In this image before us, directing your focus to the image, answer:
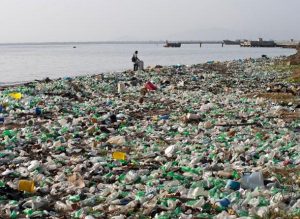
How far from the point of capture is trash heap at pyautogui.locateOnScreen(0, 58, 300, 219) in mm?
4982

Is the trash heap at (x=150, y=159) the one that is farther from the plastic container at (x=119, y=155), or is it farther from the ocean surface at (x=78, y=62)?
the ocean surface at (x=78, y=62)

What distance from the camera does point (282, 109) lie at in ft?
38.2

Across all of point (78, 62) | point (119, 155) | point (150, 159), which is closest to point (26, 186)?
point (119, 155)

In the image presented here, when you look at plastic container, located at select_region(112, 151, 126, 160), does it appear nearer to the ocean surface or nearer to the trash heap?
the trash heap

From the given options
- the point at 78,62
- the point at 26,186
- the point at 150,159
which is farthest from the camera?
the point at 78,62

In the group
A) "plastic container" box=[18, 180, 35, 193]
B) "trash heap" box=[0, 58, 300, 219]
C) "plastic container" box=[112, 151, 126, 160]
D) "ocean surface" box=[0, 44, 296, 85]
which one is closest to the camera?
"trash heap" box=[0, 58, 300, 219]

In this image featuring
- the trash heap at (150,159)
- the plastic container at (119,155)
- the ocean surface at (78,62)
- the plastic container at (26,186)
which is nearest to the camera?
the trash heap at (150,159)

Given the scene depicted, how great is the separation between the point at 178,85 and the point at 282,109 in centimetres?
772

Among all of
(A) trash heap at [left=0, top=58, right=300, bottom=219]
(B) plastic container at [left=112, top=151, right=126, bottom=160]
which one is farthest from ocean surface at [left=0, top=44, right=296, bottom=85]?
(B) plastic container at [left=112, top=151, right=126, bottom=160]

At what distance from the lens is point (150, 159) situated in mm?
7211

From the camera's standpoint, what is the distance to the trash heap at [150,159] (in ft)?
16.3

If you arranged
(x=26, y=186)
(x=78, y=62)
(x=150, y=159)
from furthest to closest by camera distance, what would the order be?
1. (x=78, y=62)
2. (x=150, y=159)
3. (x=26, y=186)

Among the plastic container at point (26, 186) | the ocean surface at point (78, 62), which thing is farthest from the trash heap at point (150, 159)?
the ocean surface at point (78, 62)

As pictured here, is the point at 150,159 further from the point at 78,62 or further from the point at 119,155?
the point at 78,62
